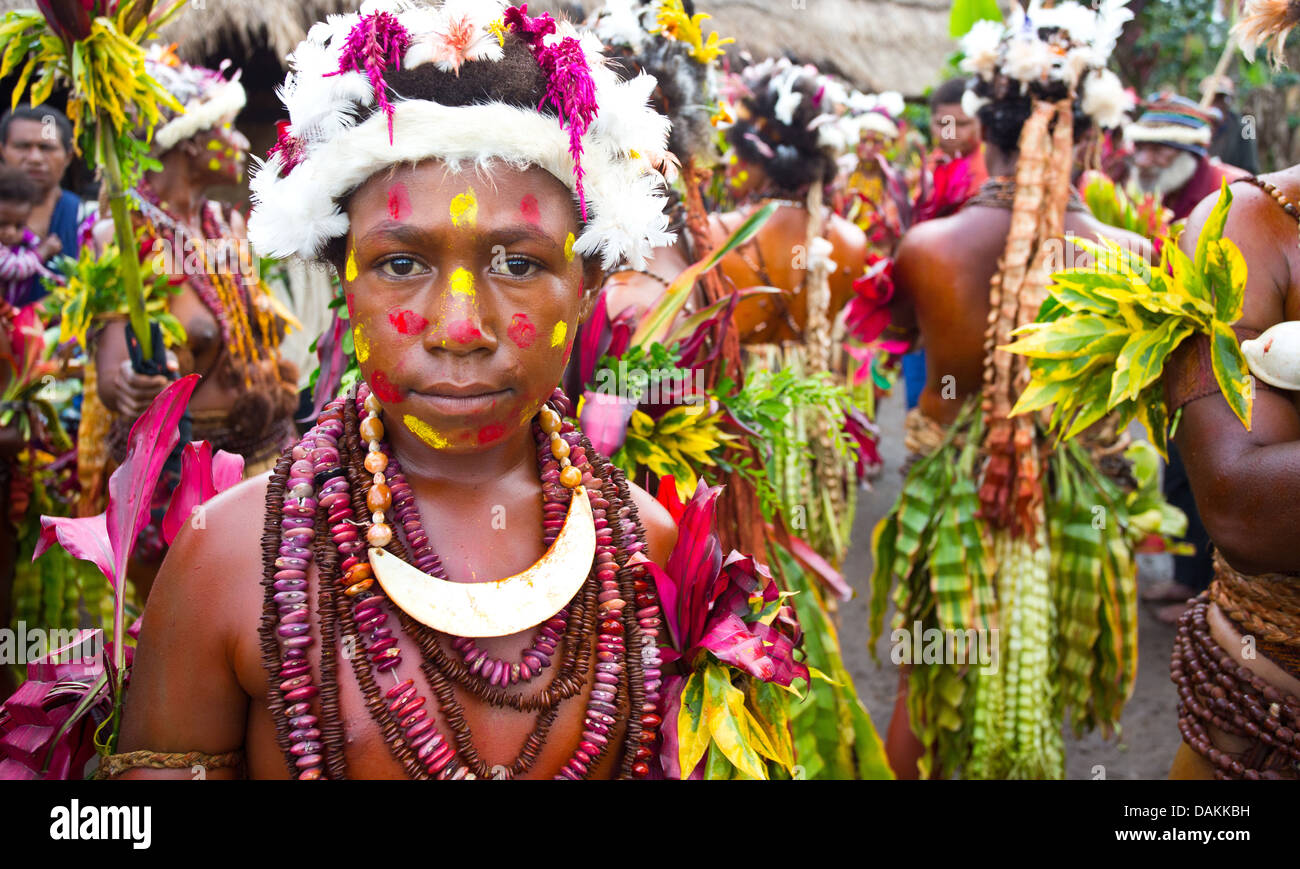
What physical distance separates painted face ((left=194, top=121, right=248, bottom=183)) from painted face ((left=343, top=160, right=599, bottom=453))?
311cm

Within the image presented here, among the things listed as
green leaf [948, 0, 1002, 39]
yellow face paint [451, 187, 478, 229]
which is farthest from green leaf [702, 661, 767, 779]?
green leaf [948, 0, 1002, 39]

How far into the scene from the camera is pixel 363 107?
1374mm

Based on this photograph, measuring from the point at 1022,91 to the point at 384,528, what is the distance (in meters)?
3.16

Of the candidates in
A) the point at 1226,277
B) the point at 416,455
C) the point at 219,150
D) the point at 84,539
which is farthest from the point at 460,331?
the point at 219,150

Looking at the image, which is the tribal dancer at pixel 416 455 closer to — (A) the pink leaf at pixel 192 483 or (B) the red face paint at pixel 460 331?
(B) the red face paint at pixel 460 331

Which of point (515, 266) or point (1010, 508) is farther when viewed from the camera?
point (1010, 508)

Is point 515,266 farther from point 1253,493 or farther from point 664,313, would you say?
point 1253,493

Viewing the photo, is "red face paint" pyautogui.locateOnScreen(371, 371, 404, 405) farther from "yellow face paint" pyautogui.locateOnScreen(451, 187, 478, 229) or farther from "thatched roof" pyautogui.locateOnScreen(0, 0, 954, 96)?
"thatched roof" pyautogui.locateOnScreen(0, 0, 954, 96)

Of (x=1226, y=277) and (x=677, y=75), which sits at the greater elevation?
(x=677, y=75)

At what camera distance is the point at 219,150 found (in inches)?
163

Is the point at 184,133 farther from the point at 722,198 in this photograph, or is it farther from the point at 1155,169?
the point at 1155,169

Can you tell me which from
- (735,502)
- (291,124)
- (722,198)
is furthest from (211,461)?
(722,198)

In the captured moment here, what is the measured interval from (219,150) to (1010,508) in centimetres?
345
